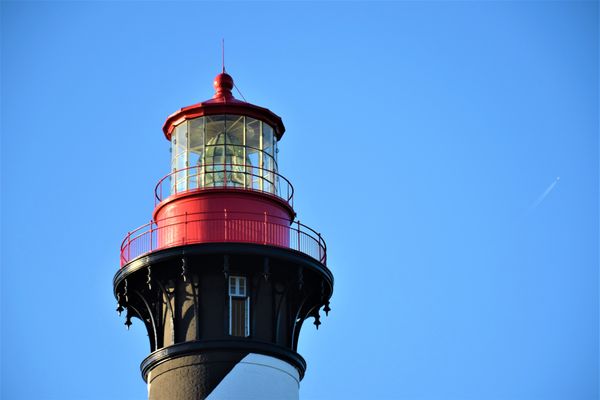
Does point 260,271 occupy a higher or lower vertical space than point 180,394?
higher

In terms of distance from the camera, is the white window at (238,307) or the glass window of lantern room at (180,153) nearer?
the white window at (238,307)

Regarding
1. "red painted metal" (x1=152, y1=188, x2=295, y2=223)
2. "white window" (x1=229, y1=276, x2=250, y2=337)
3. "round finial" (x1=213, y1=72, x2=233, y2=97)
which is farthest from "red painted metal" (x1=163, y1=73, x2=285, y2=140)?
"white window" (x1=229, y1=276, x2=250, y2=337)

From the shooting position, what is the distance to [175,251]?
127ft

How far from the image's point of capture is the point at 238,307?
3900 cm

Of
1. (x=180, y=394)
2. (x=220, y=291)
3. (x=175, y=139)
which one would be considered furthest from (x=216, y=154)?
(x=180, y=394)

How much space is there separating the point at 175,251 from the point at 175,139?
4095 mm

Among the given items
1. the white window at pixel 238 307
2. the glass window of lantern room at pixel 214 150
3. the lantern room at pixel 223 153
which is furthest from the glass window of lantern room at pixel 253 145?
the white window at pixel 238 307

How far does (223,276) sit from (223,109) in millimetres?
4527

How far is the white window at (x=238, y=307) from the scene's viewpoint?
127 feet

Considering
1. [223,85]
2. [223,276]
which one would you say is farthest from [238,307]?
[223,85]

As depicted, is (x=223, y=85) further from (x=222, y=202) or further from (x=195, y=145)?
(x=222, y=202)

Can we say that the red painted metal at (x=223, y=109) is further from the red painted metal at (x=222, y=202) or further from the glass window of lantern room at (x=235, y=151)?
the red painted metal at (x=222, y=202)

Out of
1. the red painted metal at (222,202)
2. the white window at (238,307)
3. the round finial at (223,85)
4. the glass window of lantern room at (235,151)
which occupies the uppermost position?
the round finial at (223,85)

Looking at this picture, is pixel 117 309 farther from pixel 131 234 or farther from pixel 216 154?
pixel 216 154
